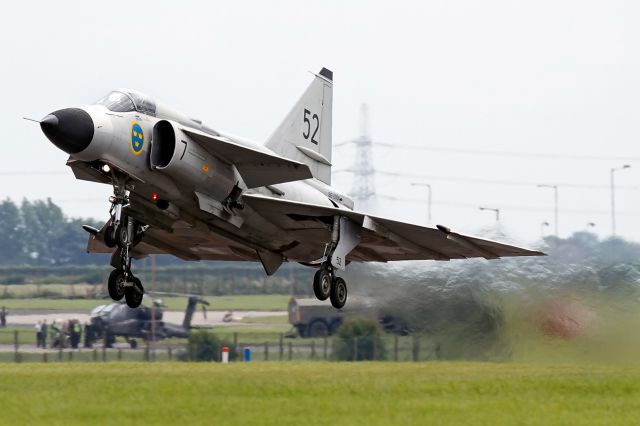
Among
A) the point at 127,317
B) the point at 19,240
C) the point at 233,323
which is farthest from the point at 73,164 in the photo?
the point at 19,240

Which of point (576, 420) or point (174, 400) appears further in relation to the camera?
point (174, 400)

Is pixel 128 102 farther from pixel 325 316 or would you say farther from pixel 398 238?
pixel 325 316

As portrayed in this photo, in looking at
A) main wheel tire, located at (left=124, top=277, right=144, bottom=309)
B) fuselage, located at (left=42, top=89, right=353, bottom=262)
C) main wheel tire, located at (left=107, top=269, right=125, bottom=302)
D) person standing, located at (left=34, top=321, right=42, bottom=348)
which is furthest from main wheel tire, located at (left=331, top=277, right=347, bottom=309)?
person standing, located at (left=34, top=321, right=42, bottom=348)

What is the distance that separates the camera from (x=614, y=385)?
16.5 meters

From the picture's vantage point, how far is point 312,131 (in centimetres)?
2402

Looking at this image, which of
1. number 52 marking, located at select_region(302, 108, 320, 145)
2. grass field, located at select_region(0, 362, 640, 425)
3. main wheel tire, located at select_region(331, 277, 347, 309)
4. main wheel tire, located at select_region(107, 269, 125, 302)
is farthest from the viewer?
number 52 marking, located at select_region(302, 108, 320, 145)

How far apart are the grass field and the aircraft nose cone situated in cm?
349

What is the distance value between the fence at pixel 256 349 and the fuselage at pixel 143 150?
5924 millimetres

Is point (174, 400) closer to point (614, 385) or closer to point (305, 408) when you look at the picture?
point (305, 408)

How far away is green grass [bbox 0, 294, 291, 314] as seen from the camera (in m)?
42.8

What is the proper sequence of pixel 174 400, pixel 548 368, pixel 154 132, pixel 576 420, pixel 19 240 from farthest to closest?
pixel 19 240, pixel 548 368, pixel 154 132, pixel 174 400, pixel 576 420

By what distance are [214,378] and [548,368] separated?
6.82m

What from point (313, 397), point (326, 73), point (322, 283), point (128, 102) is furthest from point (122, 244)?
point (326, 73)

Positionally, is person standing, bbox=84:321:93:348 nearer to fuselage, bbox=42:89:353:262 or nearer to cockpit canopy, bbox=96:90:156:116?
fuselage, bbox=42:89:353:262
